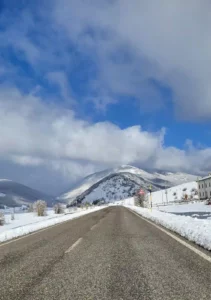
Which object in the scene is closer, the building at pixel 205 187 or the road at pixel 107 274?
the road at pixel 107 274

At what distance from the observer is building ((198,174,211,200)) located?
4980 inches

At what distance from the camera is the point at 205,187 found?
132 metres

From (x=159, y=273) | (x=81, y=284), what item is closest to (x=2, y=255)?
(x=81, y=284)

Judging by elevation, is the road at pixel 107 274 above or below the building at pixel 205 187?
below

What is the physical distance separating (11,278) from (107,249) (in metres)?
4.29

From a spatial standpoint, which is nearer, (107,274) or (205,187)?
(107,274)

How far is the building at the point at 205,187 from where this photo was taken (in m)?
126

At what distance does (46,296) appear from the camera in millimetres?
4922

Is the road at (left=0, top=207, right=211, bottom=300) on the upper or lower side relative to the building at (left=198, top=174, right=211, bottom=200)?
lower

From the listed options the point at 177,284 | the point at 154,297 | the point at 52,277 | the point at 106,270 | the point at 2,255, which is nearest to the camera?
the point at 154,297

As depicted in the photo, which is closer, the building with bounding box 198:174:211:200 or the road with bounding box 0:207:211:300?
the road with bounding box 0:207:211:300

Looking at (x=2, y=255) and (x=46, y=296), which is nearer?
(x=46, y=296)

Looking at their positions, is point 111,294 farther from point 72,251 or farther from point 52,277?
point 72,251

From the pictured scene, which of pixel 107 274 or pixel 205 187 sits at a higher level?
pixel 205 187
